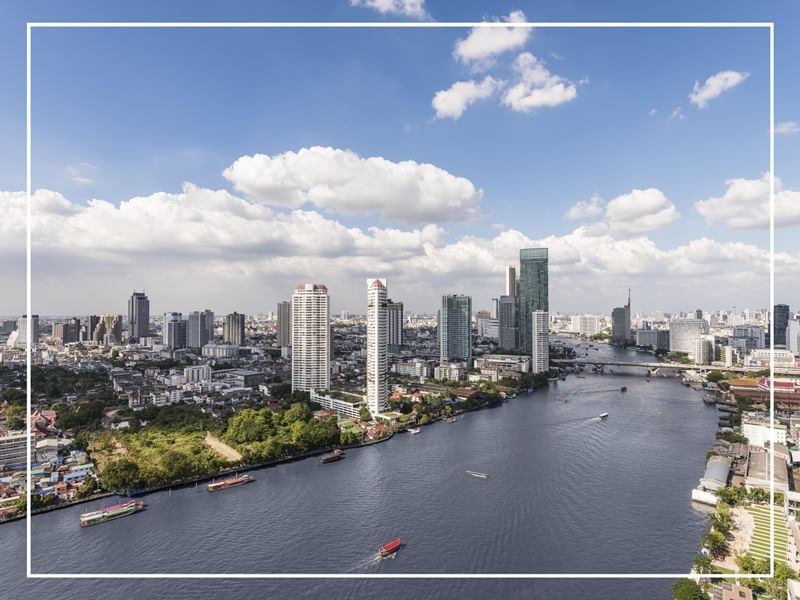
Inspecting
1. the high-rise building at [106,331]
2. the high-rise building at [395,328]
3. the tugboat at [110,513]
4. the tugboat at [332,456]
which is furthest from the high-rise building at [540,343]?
the high-rise building at [106,331]

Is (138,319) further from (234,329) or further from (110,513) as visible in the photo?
(110,513)

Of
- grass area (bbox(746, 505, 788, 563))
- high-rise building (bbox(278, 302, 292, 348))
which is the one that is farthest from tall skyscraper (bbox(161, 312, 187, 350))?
grass area (bbox(746, 505, 788, 563))

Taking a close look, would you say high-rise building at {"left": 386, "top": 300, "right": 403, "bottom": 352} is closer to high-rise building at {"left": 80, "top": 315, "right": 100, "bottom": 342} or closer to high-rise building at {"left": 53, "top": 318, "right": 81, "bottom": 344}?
high-rise building at {"left": 80, "top": 315, "right": 100, "bottom": 342}

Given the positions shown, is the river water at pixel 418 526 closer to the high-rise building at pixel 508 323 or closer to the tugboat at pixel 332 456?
the tugboat at pixel 332 456

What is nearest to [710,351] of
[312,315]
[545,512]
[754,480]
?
[754,480]

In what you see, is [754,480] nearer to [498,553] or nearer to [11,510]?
[498,553]

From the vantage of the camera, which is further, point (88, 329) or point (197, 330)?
point (197, 330)

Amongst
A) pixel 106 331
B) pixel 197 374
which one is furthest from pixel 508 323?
pixel 106 331
